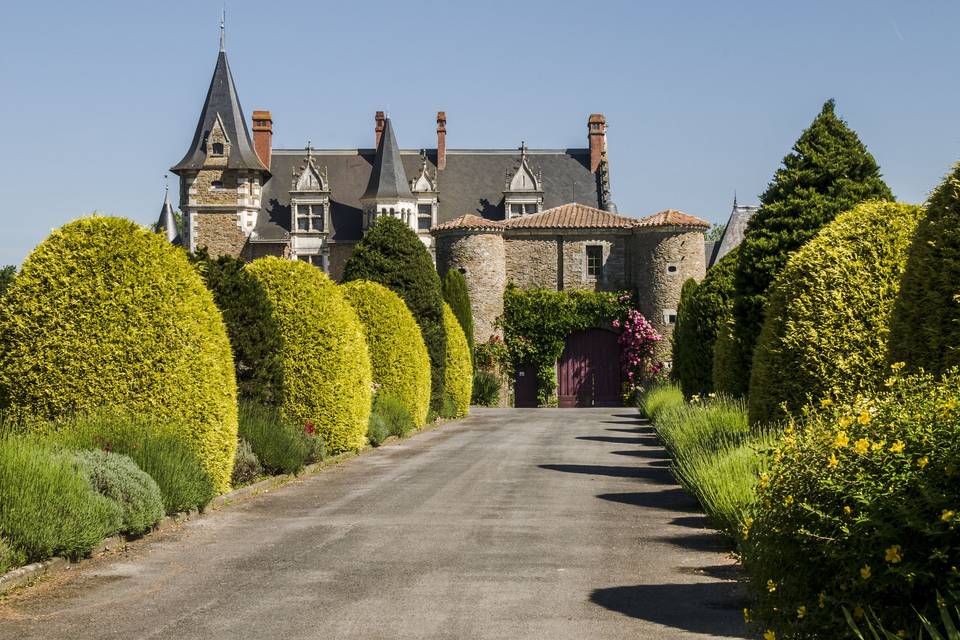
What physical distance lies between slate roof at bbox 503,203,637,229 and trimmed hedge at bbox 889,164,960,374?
37.2 m

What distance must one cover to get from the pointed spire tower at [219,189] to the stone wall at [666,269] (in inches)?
768

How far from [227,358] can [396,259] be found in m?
16.2

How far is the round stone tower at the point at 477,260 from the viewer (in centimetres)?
4478

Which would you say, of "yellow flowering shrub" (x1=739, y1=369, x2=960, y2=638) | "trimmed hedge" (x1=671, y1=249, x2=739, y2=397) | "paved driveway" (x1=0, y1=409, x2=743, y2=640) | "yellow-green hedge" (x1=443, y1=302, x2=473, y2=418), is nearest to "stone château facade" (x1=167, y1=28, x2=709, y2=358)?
"yellow-green hedge" (x1=443, y1=302, x2=473, y2=418)

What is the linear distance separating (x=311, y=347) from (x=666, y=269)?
97.8 ft

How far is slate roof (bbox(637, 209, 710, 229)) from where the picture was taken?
45.2 m

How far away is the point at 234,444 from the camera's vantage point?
42.4 ft

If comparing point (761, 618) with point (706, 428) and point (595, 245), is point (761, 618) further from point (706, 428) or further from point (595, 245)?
point (595, 245)

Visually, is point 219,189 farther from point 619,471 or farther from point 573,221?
point 619,471

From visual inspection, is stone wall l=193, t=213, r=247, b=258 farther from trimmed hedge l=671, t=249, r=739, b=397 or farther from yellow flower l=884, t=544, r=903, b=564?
yellow flower l=884, t=544, r=903, b=564

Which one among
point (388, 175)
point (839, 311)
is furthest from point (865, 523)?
point (388, 175)

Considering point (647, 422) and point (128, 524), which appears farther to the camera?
point (647, 422)

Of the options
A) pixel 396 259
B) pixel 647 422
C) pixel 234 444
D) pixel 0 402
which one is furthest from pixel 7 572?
pixel 647 422

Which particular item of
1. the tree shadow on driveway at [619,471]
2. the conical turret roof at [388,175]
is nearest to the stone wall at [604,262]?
the conical turret roof at [388,175]
